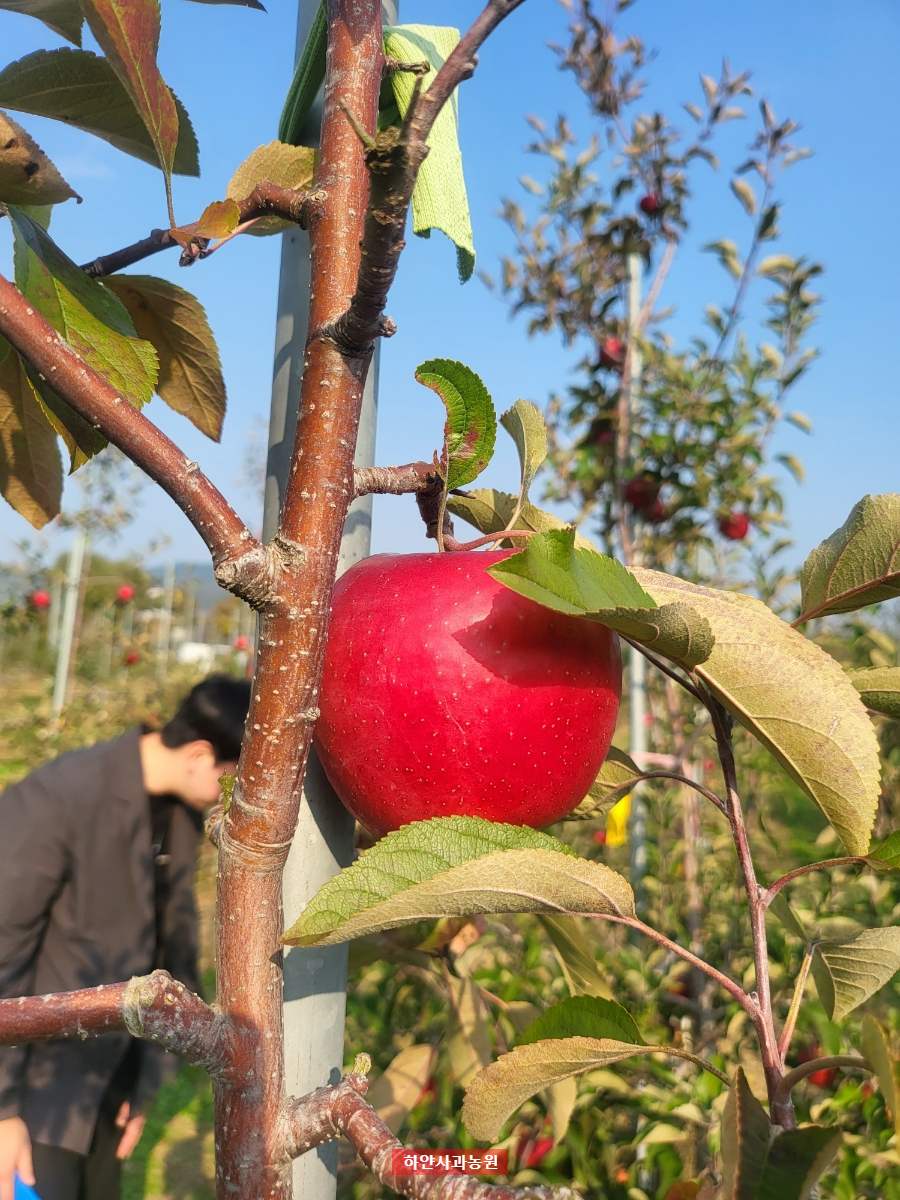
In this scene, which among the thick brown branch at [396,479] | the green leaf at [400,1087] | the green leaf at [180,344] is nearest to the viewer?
the thick brown branch at [396,479]

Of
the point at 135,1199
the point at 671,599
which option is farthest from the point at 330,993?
the point at 135,1199

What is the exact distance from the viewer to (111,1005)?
30cm

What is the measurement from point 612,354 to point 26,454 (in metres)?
1.49

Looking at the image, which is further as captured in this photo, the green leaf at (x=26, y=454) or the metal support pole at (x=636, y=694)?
the metal support pole at (x=636, y=694)

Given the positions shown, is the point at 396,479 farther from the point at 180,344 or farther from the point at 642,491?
the point at 642,491

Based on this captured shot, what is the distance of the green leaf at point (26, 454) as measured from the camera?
0.52 m

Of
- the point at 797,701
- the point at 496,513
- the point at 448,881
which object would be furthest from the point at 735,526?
the point at 448,881

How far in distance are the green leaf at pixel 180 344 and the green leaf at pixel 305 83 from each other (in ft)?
0.37

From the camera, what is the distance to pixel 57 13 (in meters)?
0.50

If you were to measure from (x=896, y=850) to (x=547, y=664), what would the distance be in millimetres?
181

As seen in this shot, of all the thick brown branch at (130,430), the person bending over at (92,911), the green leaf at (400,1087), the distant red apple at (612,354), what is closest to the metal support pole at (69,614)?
the person bending over at (92,911)

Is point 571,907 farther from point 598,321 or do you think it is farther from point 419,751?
point 598,321

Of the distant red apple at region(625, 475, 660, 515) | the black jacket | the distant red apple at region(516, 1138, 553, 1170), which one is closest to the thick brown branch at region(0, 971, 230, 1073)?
the distant red apple at region(516, 1138, 553, 1170)

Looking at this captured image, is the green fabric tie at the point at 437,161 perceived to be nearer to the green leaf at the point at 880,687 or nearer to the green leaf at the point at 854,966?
the green leaf at the point at 880,687
